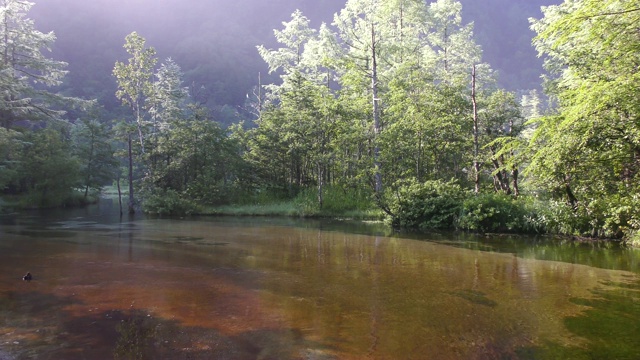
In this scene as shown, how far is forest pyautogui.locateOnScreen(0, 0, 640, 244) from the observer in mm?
11328

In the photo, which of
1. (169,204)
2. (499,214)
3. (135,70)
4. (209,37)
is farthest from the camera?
(209,37)

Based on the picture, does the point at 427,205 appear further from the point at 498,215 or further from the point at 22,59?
the point at 22,59

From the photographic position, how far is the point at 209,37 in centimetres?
9281

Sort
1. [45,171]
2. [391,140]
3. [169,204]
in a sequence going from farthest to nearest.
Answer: [45,171], [169,204], [391,140]

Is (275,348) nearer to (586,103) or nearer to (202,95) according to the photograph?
(586,103)

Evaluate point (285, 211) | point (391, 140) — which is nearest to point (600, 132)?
point (391, 140)

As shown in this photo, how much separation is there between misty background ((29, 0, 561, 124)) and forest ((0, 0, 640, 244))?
3871cm

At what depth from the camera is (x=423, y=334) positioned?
15.9ft

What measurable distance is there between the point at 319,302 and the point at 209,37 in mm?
96266

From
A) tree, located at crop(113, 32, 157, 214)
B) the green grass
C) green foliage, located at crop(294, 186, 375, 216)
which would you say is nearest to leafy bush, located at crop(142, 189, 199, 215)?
the green grass

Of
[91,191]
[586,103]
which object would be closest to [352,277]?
[586,103]

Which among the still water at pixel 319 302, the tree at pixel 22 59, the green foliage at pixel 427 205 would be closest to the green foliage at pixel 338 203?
the green foliage at pixel 427 205

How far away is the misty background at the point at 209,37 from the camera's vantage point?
246 ft

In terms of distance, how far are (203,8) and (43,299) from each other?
108 metres
